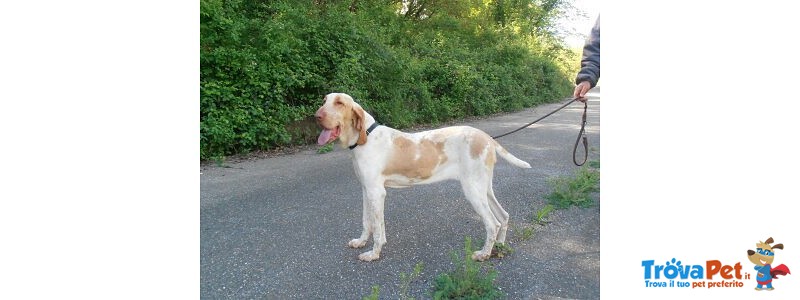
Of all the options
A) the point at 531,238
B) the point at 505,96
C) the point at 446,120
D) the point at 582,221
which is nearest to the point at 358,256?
the point at 531,238

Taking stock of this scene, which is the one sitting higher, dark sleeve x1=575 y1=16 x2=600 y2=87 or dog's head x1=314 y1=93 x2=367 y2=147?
dark sleeve x1=575 y1=16 x2=600 y2=87

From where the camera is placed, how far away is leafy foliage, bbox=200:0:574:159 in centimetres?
699

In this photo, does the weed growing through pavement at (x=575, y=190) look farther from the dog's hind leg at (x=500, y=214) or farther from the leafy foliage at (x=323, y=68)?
the leafy foliage at (x=323, y=68)

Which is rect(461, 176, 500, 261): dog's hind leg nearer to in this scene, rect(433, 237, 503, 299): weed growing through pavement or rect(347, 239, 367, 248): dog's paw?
rect(433, 237, 503, 299): weed growing through pavement

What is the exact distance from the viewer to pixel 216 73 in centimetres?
698

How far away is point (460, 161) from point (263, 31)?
5239 millimetres
